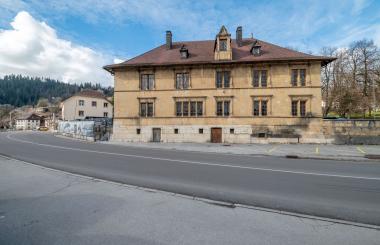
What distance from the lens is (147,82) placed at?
27.5 m

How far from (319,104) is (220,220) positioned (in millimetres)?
24618

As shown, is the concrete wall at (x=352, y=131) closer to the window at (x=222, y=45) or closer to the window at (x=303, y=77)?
the window at (x=303, y=77)

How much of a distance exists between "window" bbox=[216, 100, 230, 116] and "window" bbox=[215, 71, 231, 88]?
1995 mm

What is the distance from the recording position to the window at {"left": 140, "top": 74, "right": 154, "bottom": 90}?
90.0ft

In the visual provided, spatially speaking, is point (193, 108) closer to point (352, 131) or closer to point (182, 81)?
point (182, 81)

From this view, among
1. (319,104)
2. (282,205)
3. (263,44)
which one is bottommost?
(282,205)

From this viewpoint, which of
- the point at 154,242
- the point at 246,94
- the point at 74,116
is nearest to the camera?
the point at 154,242

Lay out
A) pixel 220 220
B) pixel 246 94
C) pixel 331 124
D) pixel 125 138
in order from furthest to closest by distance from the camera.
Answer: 1. pixel 125 138
2. pixel 246 94
3. pixel 331 124
4. pixel 220 220

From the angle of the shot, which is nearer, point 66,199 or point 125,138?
point 66,199

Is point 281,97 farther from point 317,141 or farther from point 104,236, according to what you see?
point 104,236

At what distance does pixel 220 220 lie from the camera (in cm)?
459

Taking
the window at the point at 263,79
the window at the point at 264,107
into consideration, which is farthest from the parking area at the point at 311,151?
the window at the point at 263,79

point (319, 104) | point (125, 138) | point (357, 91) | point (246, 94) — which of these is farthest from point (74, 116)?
point (357, 91)

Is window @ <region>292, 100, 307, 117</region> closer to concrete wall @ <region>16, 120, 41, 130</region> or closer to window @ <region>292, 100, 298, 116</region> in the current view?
window @ <region>292, 100, 298, 116</region>
